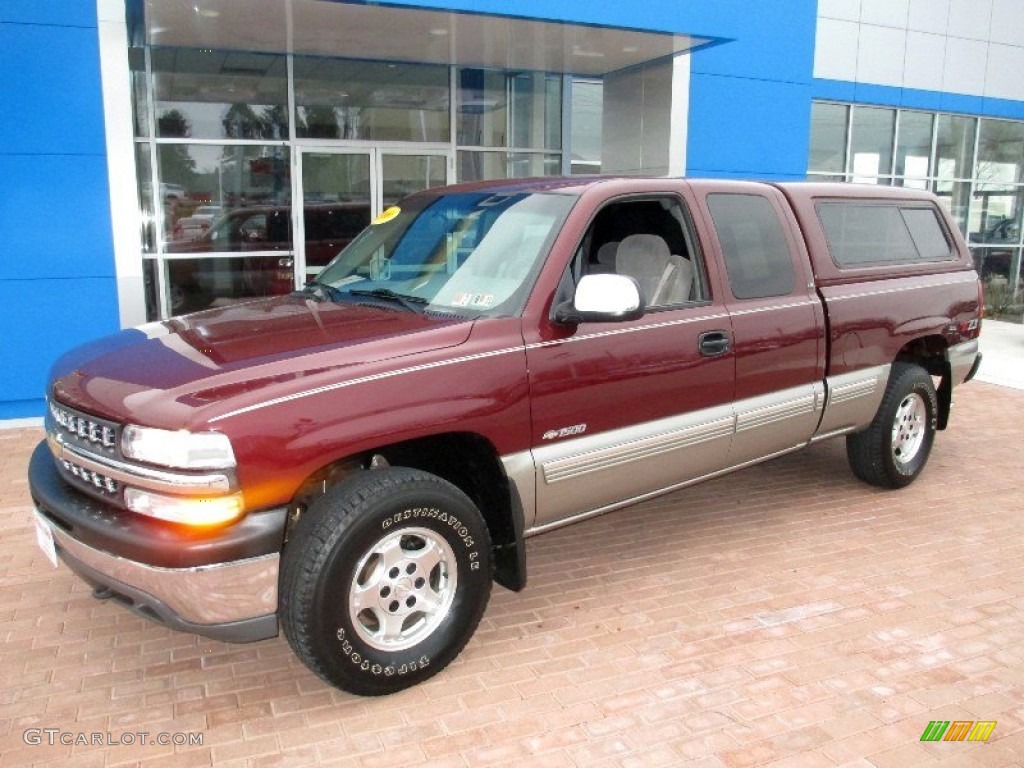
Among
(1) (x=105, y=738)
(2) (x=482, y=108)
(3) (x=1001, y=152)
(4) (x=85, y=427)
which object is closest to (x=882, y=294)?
(4) (x=85, y=427)

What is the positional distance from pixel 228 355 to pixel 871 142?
14.8 metres

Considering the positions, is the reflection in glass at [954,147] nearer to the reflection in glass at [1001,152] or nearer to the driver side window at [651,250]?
the reflection in glass at [1001,152]

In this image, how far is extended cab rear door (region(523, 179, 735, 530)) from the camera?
12.6ft

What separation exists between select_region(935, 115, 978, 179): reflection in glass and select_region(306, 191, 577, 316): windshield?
14.6 meters

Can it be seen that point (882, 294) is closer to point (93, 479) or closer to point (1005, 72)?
point (93, 479)

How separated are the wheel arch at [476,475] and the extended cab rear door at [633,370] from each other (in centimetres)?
18

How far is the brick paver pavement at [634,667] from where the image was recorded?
10.4 ft

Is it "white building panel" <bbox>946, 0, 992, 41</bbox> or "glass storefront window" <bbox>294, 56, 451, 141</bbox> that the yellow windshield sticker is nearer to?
"glass storefront window" <bbox>294, 56, 451, 141</bbox>

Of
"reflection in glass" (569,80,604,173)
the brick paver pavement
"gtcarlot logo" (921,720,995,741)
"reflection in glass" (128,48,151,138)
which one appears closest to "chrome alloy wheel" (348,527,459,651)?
the brick paver pavement

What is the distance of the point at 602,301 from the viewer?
12.0ft

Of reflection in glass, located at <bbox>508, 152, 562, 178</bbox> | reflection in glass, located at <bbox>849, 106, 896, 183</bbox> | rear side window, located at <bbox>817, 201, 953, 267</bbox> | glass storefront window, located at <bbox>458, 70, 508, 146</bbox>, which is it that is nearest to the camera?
rear side window, located at <bbox>817, 201, 953, 267</bbox>

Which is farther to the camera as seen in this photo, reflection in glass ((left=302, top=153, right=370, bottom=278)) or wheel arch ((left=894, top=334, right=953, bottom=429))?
reflection in glass ((left=302, top=153, right=370, bottom=278))

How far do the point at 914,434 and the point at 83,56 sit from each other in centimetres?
751

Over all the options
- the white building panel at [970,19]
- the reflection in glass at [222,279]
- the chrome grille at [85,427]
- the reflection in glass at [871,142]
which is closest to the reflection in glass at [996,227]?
the reflection in glass at [871,142]
